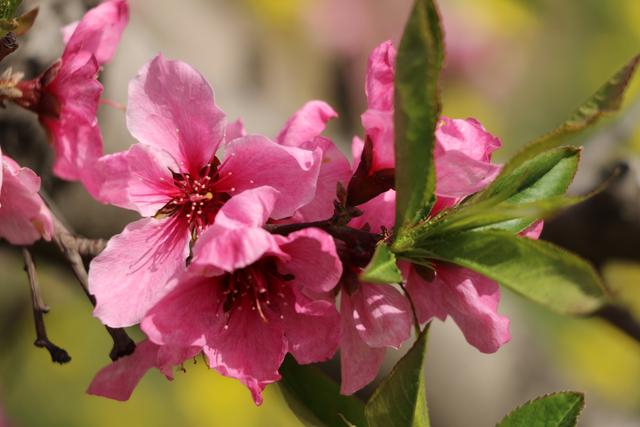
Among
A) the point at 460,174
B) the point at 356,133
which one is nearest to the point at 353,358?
the point at 460,174

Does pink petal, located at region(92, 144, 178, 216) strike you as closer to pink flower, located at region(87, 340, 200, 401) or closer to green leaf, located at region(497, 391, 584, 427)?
Result: pink flower, located at region(87, 340, 200, 401)

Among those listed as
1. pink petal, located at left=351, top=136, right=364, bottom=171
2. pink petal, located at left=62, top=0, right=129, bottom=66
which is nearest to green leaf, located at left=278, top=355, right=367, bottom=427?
pink petal, located at left=351, top=136, right=364, bottom=171

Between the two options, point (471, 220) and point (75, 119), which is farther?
point (75, 119)

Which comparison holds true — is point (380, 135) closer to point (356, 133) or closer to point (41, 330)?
point (41, 330)

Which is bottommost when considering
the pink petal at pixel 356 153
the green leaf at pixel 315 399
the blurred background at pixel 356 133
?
the blurred background at pixel 356 133

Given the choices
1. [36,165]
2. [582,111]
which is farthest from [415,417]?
[36,165]

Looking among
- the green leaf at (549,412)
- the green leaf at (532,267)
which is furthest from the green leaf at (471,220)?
the green leaf at (549,412)

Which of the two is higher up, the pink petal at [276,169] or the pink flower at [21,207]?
the pink petal at [276,169]

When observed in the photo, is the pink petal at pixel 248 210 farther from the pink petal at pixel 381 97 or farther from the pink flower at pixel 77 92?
the pink flower at pixel 77 92
